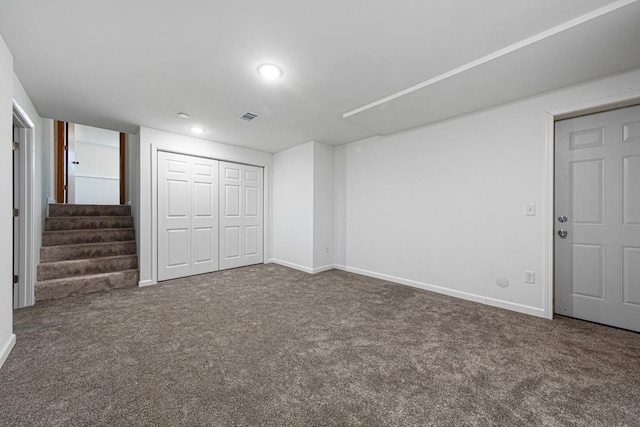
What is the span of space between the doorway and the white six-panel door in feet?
25.3

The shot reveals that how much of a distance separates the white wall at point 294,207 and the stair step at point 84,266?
95.9 inches

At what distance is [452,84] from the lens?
2.42 meters

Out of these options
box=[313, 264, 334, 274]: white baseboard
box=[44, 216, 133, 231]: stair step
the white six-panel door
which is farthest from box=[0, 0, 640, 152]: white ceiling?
box=[313, 264, 334, 274]: white baseboard

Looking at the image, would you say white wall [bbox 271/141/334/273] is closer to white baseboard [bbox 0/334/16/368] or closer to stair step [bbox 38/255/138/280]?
stair step [bbox 38/255/138/280]

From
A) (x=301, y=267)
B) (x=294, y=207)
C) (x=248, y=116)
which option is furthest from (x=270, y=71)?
(x=301, y=267)

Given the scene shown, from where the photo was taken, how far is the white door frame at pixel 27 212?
9.14ft

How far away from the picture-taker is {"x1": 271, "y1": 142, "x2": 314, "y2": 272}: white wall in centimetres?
454

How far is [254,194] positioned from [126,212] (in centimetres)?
238

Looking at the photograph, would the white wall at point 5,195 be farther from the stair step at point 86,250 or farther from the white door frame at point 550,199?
the white door frame at point 550,199

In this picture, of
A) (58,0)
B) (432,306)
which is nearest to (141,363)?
(58,0)

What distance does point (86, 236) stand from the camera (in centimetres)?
390

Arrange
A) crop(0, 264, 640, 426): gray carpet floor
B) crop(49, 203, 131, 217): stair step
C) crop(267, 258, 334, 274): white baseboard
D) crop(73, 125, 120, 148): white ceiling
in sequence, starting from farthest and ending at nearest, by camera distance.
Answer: crop(73, 125, 120, 148): white ceiling < crop(267, 258, 334, 274): white baseboard < crop(49, 203, 131, 217): stair step < crop(0, 264, 640, 426): gray carpet floor

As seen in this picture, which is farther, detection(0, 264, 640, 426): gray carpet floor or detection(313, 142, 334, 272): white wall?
detection(313, 142, 334, 272): white wall

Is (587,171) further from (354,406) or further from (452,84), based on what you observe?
(354,406)
